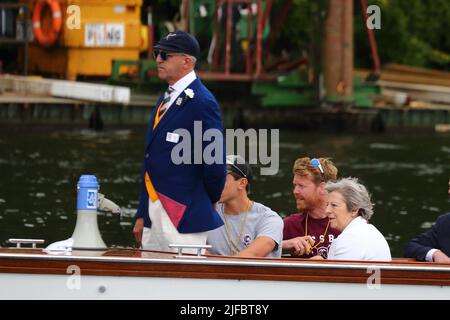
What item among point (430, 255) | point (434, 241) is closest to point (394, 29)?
point (434, 241)

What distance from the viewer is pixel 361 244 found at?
29.2ft

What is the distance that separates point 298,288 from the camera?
869 centimetres

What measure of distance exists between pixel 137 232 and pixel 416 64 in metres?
29.9

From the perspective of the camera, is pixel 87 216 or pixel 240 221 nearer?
pixel 87 216

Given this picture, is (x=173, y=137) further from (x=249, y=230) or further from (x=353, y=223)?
(x=353, y=223)

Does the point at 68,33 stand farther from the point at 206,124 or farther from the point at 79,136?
the point at 206,124

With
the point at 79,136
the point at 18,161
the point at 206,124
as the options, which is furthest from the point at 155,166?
the point at 79,136

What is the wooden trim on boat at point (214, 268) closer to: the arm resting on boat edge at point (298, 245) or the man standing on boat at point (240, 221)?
the man standing on boat at point (240, 221)

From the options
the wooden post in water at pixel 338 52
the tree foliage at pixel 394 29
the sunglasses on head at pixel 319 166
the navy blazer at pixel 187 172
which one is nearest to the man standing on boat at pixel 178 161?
the navy blazer at pixel 187 172

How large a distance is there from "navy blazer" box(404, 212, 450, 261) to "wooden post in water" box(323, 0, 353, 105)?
2132cm

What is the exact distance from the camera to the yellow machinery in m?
32.7

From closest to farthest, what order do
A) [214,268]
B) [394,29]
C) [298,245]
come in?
[214,268]
[298,245]
[394,29]

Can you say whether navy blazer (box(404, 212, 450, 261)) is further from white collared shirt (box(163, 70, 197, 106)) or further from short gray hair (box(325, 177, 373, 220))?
white collared shirt (box(163, 70, 197, 106))

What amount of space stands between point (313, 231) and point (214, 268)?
54.9 inches
